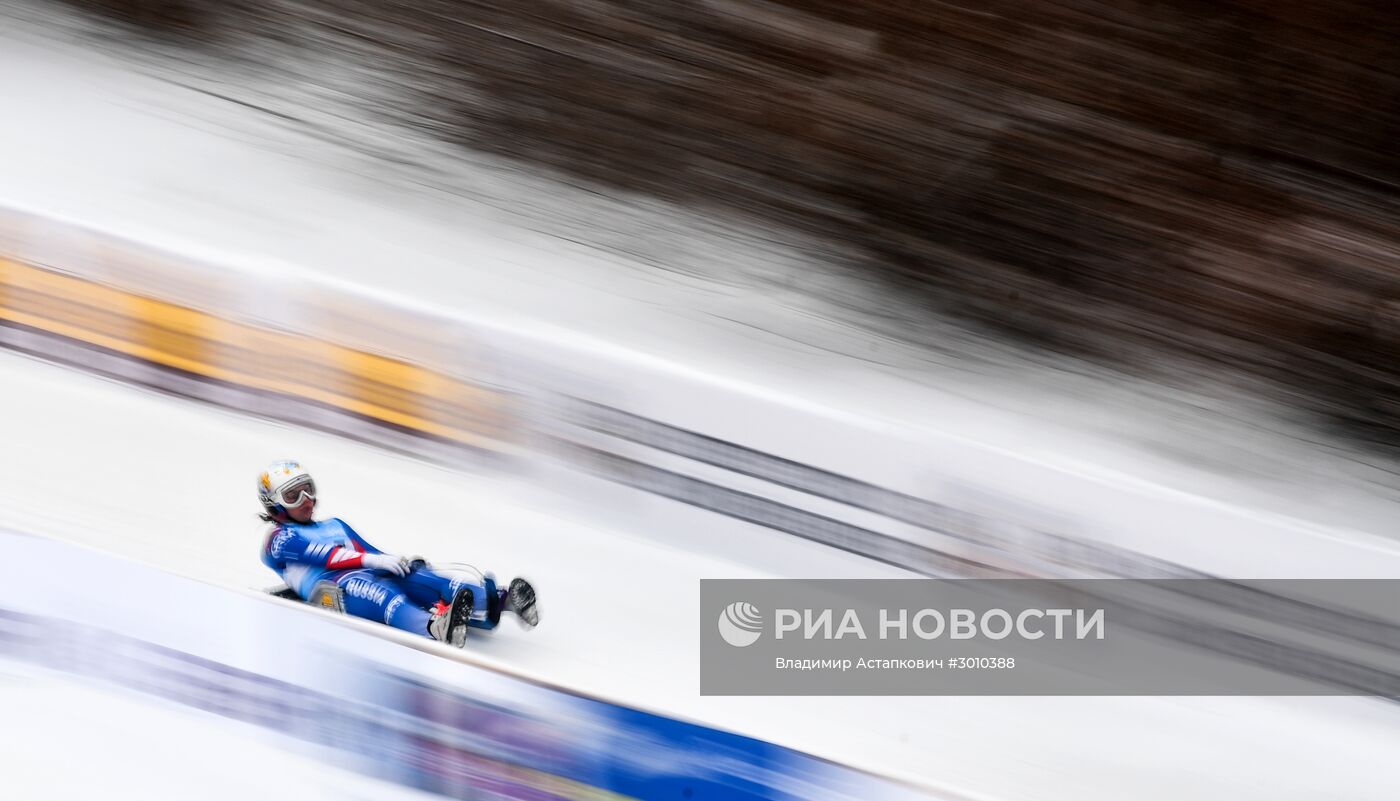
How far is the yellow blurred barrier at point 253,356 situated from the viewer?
366 cm

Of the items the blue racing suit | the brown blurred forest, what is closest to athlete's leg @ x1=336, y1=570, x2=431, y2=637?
the blue racing suit

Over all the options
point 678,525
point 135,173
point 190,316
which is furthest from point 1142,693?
point 135,173

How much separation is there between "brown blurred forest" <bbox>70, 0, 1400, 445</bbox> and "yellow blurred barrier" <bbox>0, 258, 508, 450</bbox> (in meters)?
1.16

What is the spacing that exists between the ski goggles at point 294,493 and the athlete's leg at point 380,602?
0.20 metres

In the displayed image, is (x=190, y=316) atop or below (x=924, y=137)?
below

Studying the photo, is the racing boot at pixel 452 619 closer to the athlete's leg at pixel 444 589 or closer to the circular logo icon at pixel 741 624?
the athlete's leg at pixel 444 589

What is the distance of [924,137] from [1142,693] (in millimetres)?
2124

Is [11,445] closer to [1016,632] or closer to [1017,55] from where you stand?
[1016,632]

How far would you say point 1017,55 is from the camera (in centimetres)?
461

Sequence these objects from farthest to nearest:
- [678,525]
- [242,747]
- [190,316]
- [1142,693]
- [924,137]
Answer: [924,137] < [190,316] < [678,525] < [1142,693] < [242,747]

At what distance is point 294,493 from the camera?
116 inches

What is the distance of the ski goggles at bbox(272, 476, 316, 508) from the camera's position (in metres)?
2.93
